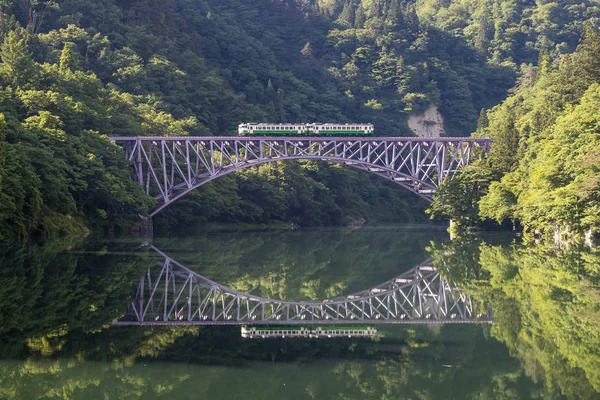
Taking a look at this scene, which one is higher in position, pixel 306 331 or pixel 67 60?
pixel 67 60

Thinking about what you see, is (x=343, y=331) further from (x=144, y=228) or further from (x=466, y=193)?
(x=466, y=193)

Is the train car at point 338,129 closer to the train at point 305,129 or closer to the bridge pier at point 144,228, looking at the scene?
the train at point 305,129

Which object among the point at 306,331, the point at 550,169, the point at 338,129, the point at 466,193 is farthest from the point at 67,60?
the point at 306,331

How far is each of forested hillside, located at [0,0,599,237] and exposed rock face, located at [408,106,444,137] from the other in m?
1.09

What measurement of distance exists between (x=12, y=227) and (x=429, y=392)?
36132 millimetres

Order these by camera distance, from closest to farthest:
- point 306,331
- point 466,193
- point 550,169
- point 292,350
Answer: point 292,350
point 306,331
point 550,169
point 466,193

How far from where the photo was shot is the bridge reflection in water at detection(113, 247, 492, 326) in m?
23.4

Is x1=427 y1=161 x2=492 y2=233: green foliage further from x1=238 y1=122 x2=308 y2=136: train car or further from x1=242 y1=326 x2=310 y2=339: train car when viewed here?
x1=242 y1=326 x2=310 y2=339: train car

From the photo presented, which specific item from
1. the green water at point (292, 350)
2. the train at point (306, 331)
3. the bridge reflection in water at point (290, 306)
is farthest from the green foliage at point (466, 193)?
the train at point (306, 331)

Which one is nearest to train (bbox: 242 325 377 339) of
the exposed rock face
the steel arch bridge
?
the steel arch bridge

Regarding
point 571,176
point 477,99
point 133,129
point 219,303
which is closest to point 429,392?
point 219,303

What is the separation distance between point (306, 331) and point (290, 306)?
4999 millimetres

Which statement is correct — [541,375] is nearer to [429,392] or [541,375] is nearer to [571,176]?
[429,392]

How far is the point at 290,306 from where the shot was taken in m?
26.6
